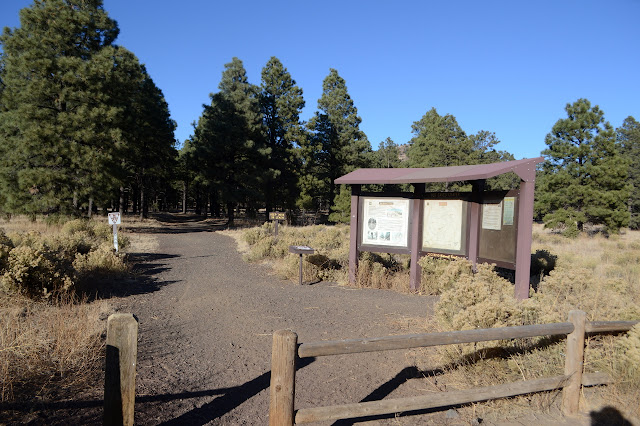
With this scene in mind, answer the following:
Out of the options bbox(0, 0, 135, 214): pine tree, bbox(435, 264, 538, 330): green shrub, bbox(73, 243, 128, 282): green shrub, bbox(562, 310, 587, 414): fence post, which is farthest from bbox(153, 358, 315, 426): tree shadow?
bbox(0, 0, 135, 214): pine tree

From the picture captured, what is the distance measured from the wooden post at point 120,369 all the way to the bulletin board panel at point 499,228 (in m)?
6.52

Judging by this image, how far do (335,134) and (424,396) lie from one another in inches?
1372

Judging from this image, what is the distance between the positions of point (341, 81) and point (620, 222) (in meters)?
24.5

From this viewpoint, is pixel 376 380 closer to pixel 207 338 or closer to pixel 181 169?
pixel 207 338

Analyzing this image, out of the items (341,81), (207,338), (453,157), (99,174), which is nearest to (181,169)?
(341,81)

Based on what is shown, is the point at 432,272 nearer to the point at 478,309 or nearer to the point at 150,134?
the point at 478,309

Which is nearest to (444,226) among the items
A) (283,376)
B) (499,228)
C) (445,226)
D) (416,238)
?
(445,226)

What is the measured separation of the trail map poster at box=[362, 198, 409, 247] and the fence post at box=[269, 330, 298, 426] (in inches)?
266

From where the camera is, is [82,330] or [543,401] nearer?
[543,401]

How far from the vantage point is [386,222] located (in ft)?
30.4

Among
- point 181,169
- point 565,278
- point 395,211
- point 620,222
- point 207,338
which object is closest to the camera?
point 207,338

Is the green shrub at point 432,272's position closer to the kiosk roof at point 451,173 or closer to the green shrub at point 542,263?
the kiosk roof at point 451,173

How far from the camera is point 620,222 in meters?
24.5

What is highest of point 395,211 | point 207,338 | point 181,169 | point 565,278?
point 181,169
